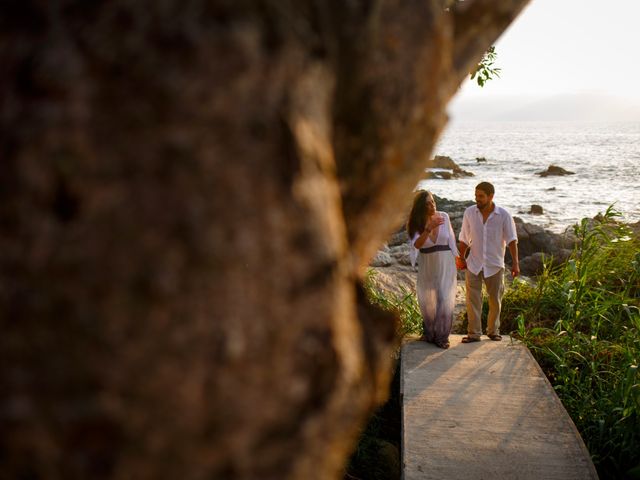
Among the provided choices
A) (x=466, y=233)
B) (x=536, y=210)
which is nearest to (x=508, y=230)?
(x=466, y=233)

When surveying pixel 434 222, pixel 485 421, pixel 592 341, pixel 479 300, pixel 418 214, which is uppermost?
pixel 418 214

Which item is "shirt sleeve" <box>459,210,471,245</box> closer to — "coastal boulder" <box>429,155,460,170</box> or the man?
the man

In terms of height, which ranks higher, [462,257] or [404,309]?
[462,257]

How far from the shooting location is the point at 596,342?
5.61 meters

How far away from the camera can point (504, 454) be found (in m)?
4.07

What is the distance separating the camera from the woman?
20.9ft

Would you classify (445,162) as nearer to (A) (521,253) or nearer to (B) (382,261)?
(A) (521,253)

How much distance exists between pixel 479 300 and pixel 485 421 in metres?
2.30

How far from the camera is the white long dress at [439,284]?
641 centimetres

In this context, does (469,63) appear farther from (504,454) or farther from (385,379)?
(504,454)

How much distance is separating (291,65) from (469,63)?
0.55 meters

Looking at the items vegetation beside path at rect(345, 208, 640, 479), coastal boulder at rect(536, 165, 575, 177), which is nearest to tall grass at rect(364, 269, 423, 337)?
vegetation beside path at rect(345, 208, 640, 479)

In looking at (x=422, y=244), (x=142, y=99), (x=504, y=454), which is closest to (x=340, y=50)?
(x=142, y=99)

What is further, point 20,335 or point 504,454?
point 504,454
